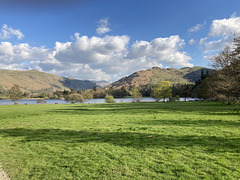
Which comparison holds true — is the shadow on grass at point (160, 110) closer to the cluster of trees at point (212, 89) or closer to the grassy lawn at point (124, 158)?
the cluster of trees at point (212, 89)

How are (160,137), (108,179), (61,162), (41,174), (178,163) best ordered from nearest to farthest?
(108,179), (41,174), (178,163), (61,162), (160,137)

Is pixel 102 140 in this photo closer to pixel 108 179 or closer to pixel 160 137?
pixel 160 137

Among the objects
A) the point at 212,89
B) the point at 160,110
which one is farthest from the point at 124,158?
the point at 212,89

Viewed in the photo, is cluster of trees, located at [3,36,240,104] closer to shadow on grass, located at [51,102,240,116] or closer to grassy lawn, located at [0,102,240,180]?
shadow on grass, located at [51,102,240,116]

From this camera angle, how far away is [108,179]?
5090 mm

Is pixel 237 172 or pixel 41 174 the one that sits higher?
pixel 237 172

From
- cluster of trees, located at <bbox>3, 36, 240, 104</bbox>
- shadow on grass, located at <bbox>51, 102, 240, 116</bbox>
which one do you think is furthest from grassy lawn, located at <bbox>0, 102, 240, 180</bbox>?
shadow on grass, located at <bbox>51, 102, 240, 116</bbox>

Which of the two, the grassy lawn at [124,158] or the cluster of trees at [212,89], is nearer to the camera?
the grassy lawn at [124,158]

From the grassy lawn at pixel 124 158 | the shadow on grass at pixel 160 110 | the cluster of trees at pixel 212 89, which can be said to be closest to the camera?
the grassy lawn at pixel 124 158

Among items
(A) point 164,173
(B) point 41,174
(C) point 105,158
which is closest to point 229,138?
(A) point 164,173

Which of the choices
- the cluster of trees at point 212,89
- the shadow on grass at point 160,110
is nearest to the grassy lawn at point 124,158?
the cluster of trees at point 212,89

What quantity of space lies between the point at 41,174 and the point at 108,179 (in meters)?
2.76

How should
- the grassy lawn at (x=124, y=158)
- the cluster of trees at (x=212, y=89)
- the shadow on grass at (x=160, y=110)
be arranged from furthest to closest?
the shadow on grass at (x=160, y=110)
the cluster of trees at (x=212, y=89)
the grassy lawn at (x=124, y=158)

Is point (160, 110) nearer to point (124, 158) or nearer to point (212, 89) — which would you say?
point (212, 89)
